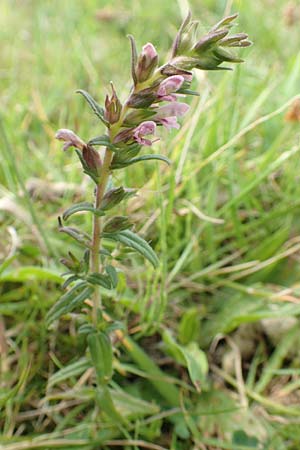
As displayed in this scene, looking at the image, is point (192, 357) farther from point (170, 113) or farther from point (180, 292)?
point (170, 113)

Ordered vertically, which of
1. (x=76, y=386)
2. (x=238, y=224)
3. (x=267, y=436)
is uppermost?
(x=238, y=224)

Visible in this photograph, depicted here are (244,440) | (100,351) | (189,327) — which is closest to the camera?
(100,351)

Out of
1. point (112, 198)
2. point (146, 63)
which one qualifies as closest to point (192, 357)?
point (112, 198)

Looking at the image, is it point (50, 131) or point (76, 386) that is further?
point (50, 131)

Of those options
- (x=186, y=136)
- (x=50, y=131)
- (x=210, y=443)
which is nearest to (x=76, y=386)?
(x=210, y=443)

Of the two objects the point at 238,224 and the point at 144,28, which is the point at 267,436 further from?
the point at 144,28

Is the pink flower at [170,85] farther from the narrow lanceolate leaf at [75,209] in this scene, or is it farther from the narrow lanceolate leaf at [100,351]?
the narrow lanceolate leaf at [100,351]
